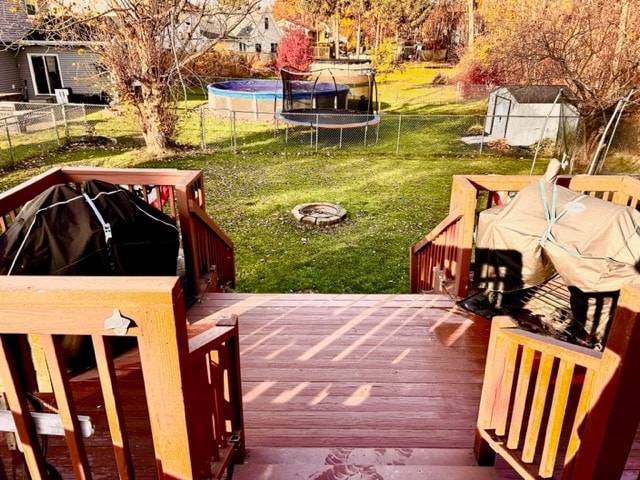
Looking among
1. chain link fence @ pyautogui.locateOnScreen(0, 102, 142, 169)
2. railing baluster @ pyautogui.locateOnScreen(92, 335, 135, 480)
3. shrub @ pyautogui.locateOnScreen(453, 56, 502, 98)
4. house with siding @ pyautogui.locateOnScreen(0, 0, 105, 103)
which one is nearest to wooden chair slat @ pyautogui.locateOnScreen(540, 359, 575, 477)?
railing baluster @ pyautogui.locateOnScreen(92, 335, 135, 480)

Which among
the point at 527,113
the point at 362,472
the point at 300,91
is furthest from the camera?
the point at 300,91

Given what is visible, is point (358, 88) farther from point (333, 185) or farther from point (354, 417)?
point (354, 417)

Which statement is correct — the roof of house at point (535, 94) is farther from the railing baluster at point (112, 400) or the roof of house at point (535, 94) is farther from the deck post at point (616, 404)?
the railing baluster at point (112, 400)

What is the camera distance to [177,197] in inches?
156

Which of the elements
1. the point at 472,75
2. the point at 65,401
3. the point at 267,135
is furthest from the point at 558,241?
the point at 472,75

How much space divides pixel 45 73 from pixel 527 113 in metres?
18.6

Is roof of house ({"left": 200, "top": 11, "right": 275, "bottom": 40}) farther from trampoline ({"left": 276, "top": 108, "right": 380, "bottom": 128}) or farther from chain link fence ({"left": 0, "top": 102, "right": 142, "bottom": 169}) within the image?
chain link fence ({"left": 0, "top": 102, "right": 142, "bottom": 169})

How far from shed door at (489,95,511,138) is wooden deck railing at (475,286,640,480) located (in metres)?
13.5

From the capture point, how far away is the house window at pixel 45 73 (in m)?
19.5

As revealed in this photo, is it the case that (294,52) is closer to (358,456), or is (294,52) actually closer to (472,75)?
(472,75)

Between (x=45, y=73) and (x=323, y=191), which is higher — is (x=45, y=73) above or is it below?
above

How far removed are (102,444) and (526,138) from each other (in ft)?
47.2

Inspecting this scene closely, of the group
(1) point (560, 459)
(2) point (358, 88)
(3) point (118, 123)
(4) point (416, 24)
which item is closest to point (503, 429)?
(1) point (560, 459)

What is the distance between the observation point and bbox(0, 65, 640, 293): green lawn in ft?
22.5
